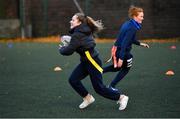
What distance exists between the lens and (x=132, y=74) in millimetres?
11023

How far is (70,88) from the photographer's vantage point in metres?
9.39

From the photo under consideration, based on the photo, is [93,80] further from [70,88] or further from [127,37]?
[70,88]

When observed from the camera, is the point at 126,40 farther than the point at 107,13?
No

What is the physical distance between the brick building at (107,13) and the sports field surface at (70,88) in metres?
4.98

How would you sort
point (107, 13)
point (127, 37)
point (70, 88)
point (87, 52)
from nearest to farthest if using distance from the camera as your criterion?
point (87, 52) → point (127, 37) → point (70, 88) → point (107, 13)

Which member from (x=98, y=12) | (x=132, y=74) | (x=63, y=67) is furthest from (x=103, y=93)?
(x=98, y=12)

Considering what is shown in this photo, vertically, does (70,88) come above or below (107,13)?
above

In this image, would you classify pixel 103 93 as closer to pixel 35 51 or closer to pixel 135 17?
pixel 135 17

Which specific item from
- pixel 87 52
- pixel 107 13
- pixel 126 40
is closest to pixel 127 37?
pixel 126 40

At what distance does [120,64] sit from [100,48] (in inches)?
327

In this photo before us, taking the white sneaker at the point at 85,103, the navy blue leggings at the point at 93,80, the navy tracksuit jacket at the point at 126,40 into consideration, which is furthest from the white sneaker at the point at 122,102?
the navy tracksuit jacket at the point at 126,40

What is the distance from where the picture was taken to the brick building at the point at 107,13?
2011 centimetres

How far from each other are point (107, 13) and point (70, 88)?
11005mm

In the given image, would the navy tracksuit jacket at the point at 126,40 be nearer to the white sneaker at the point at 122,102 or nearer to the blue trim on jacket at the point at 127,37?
the blue trim on jacket at the point at 127,37
